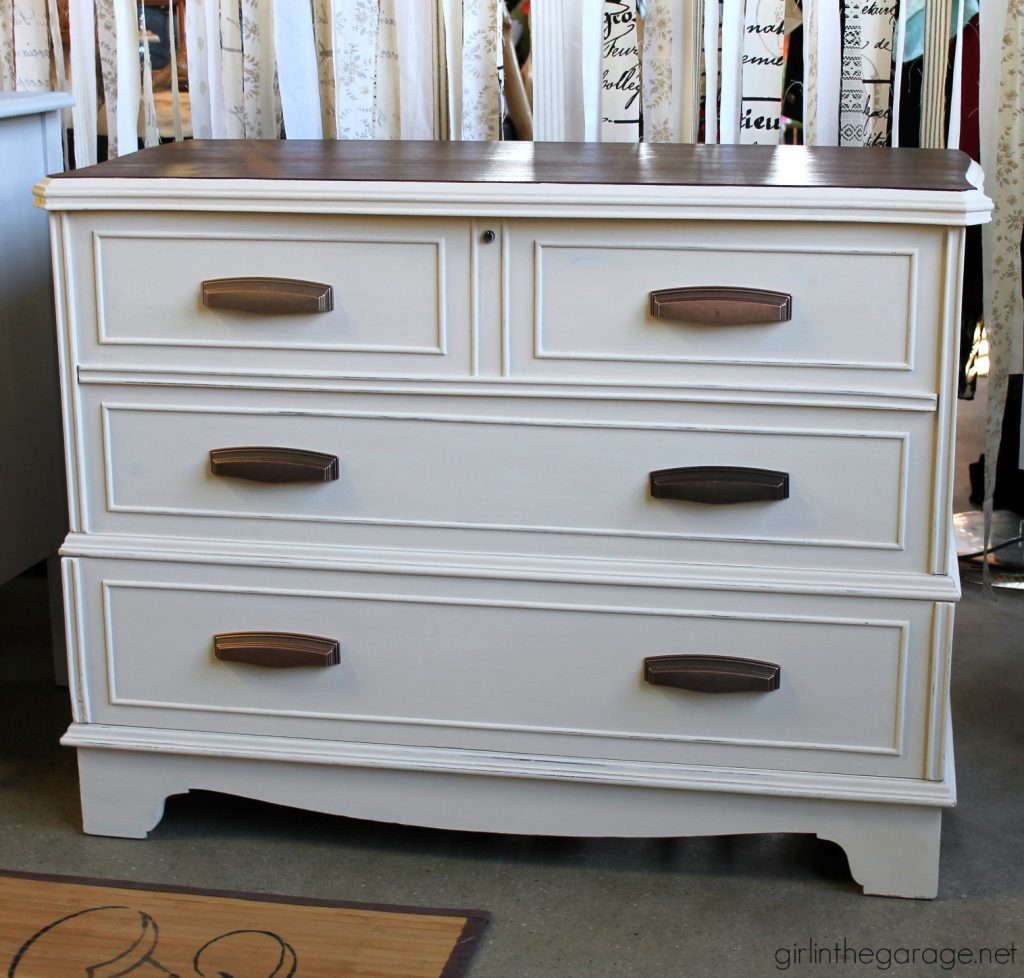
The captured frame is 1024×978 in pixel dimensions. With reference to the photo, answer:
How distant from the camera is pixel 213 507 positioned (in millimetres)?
1476

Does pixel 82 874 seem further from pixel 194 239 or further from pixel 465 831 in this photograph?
pixel 194 239

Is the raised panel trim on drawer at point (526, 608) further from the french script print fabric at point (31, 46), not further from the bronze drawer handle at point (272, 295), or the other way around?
the french script print fabric at point (31, 46)

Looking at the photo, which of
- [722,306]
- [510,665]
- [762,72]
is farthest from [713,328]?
[762,72]

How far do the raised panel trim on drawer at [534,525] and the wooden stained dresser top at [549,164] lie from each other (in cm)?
24

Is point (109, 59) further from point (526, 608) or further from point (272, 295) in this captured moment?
point (526, 608)

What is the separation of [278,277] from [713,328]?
1.44ft

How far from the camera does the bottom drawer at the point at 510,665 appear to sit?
141 cm

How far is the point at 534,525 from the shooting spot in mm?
1428

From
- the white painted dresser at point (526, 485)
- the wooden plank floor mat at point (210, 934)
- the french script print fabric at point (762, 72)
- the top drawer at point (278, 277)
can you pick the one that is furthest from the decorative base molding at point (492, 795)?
the french script print fabric at point (762, 72)

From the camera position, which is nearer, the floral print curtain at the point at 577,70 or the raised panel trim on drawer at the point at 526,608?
the raised panel trim on drawer at the point at 526,608

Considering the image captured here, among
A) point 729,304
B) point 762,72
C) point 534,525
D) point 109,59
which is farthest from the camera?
point 109,59

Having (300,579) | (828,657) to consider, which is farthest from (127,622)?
(828,657)

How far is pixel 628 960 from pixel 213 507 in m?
0.63

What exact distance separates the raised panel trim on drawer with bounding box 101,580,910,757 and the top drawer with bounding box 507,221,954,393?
24 centimetres
